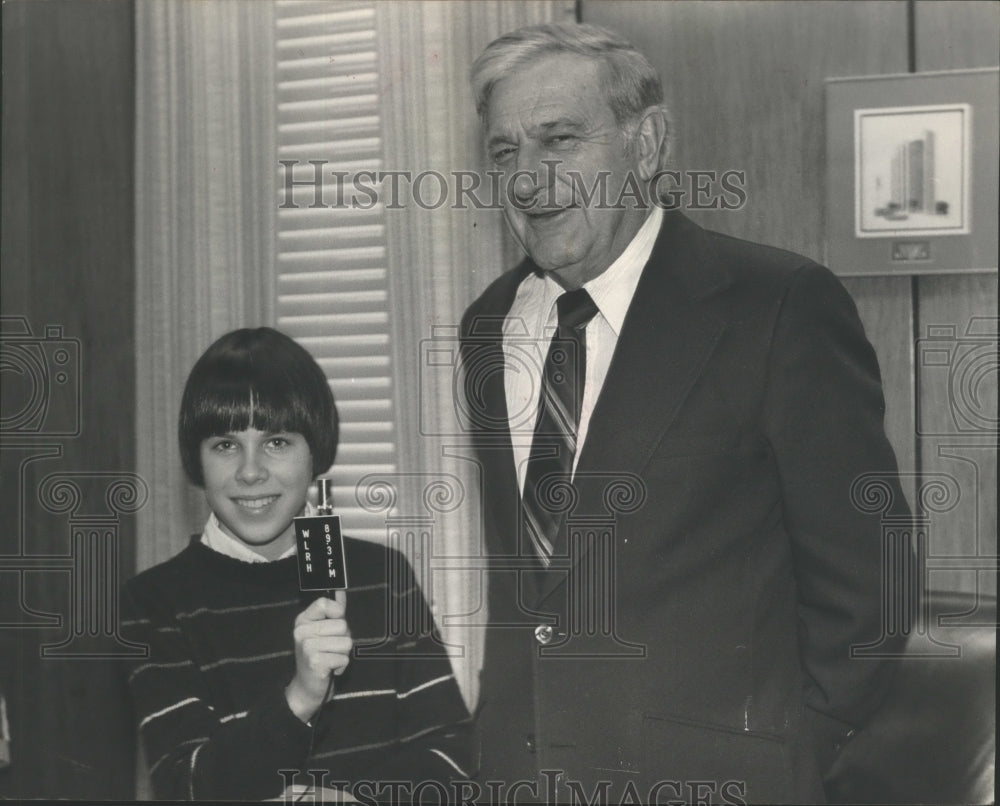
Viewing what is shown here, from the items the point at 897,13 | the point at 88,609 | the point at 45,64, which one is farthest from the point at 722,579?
the point at 45,64

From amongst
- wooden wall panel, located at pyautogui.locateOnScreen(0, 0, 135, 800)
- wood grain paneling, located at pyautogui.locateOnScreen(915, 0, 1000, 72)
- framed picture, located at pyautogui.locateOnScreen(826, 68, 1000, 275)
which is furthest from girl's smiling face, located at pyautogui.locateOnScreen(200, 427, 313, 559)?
wood grain paneling, located at pyautogui.locateOnScreen(915, 0, 1000, 72)

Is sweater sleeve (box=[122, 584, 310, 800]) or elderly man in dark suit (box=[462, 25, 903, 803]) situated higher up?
elderly man in dark suit (box=[462, 25, 903, 803])

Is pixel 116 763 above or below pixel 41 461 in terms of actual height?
below

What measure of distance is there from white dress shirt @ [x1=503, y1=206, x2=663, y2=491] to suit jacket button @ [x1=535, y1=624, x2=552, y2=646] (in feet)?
0.55

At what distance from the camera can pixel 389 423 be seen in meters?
1.31

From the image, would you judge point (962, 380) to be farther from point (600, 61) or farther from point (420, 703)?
point (420, 703)

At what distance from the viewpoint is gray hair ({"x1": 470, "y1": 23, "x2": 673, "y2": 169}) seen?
4.12 ft

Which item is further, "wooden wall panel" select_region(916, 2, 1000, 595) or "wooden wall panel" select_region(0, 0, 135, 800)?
"wooden wall panel" select_region(0, 0, 135, 800)

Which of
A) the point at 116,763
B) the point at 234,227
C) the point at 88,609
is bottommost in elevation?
the point at 116,763

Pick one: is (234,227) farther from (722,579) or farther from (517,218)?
(722,579)

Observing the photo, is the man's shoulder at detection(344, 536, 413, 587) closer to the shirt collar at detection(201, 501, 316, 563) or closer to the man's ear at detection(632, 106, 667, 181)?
the shirt collar at detection(201, 501, 316, 563)

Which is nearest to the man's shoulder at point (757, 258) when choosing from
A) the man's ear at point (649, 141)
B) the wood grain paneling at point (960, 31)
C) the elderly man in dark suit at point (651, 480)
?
the elderly man in dark suit at point (651, 480)

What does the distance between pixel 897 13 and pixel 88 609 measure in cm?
124

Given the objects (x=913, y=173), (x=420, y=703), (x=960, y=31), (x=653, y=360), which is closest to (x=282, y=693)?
(x=420, y=703)
